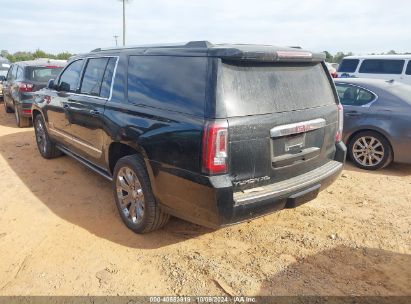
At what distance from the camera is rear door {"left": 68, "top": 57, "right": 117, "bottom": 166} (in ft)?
13.1

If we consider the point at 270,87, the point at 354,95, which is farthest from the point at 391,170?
the point at 270,87

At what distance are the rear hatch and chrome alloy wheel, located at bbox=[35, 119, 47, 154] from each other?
444 centimetres

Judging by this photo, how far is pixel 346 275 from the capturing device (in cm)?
298

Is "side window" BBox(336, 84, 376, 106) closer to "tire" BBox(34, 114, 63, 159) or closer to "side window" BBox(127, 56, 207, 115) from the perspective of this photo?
"side window" BBox(127, 56, 207, 115)

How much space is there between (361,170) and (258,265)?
3373 millimetres

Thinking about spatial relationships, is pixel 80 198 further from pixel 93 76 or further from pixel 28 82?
pixel 28 82

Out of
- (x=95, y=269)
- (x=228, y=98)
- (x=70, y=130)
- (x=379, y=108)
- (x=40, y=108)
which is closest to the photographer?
(x=228, y=98)

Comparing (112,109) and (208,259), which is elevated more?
(112,109)

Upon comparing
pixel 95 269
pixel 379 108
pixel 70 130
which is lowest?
pixel 95 269

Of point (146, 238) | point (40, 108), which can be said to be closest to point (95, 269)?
point (146, 238)

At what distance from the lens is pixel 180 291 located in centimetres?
280

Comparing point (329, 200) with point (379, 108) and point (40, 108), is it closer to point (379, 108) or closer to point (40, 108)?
point (379, 108)

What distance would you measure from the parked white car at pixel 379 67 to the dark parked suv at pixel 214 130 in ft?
30.9

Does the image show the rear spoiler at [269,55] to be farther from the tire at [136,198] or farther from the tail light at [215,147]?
the tire at [136,198]
